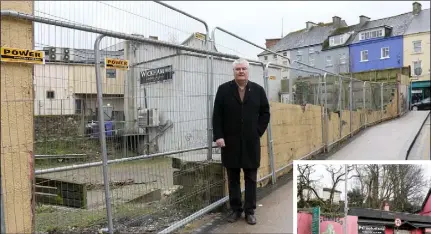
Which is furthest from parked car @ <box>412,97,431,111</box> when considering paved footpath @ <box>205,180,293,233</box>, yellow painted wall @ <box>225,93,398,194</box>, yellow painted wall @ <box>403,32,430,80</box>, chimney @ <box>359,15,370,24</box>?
paved footpath @ <box>205,180,293,233</box>

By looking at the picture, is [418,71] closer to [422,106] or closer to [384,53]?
[422,106]

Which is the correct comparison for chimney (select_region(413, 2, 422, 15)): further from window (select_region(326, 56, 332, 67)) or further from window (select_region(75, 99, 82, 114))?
window (select_region(75, 99, 82, 114))

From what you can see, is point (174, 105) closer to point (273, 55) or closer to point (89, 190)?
point (89, 190)

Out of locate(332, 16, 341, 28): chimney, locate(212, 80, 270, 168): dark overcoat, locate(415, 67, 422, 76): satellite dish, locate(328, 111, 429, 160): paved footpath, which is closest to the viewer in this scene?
locate(212, 80, 270, 168): dark overcoat

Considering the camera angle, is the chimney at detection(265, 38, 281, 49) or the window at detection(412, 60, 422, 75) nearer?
the chimney at detection(265, 38, 281, 49)

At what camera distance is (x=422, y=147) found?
39.1 ft

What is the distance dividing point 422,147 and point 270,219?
862 centimetres

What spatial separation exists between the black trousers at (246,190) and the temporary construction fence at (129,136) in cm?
33

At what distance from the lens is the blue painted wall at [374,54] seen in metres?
16.4

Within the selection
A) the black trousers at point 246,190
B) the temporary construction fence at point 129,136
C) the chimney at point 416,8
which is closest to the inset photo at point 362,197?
the temporary construction fence at point 129,136

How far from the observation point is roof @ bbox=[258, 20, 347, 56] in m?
8.66

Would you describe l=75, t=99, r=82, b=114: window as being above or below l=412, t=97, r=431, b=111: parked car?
above

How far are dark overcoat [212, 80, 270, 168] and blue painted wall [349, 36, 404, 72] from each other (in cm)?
1037

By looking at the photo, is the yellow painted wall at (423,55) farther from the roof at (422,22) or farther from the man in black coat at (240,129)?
the man in black coat at (240,129)
